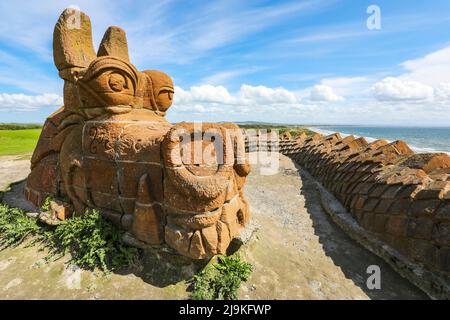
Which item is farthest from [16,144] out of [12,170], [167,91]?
[167,91]

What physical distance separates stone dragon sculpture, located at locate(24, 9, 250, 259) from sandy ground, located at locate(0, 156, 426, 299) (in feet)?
1.52

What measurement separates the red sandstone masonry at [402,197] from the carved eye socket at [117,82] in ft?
15.1

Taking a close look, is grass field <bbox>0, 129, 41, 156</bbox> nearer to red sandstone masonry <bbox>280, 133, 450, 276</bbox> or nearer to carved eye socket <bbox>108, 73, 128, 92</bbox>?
carved eye socket <bbox>108, 73, 128, 92</bbox>

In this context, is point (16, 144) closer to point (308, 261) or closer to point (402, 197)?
point (308, 261)

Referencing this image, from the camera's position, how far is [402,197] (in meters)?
4.11

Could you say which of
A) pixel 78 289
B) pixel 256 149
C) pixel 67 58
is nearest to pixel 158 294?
Answer: pixel 78 289

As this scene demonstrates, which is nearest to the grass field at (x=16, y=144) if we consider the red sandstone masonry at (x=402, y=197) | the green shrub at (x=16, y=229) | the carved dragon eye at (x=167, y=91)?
the green shrub at (x=16, y=229)

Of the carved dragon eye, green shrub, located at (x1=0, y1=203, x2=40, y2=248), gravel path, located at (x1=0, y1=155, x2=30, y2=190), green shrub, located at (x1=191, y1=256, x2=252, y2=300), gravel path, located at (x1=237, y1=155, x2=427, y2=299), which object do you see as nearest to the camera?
green shrub, located at (x1=191, y1=256, x2=252, y2=300)

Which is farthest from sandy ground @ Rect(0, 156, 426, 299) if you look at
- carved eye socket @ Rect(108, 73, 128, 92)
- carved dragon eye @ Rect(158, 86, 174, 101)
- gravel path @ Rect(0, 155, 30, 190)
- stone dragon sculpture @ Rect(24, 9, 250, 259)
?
gravel path @ Rect(0, 155, 30, 190)

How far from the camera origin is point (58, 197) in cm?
457

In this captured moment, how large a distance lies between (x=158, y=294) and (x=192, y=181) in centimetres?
144

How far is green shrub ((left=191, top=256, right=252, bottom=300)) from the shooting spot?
10.4 feet

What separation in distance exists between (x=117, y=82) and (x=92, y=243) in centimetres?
232

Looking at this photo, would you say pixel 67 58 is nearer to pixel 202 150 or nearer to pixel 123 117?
pixel 123 117
